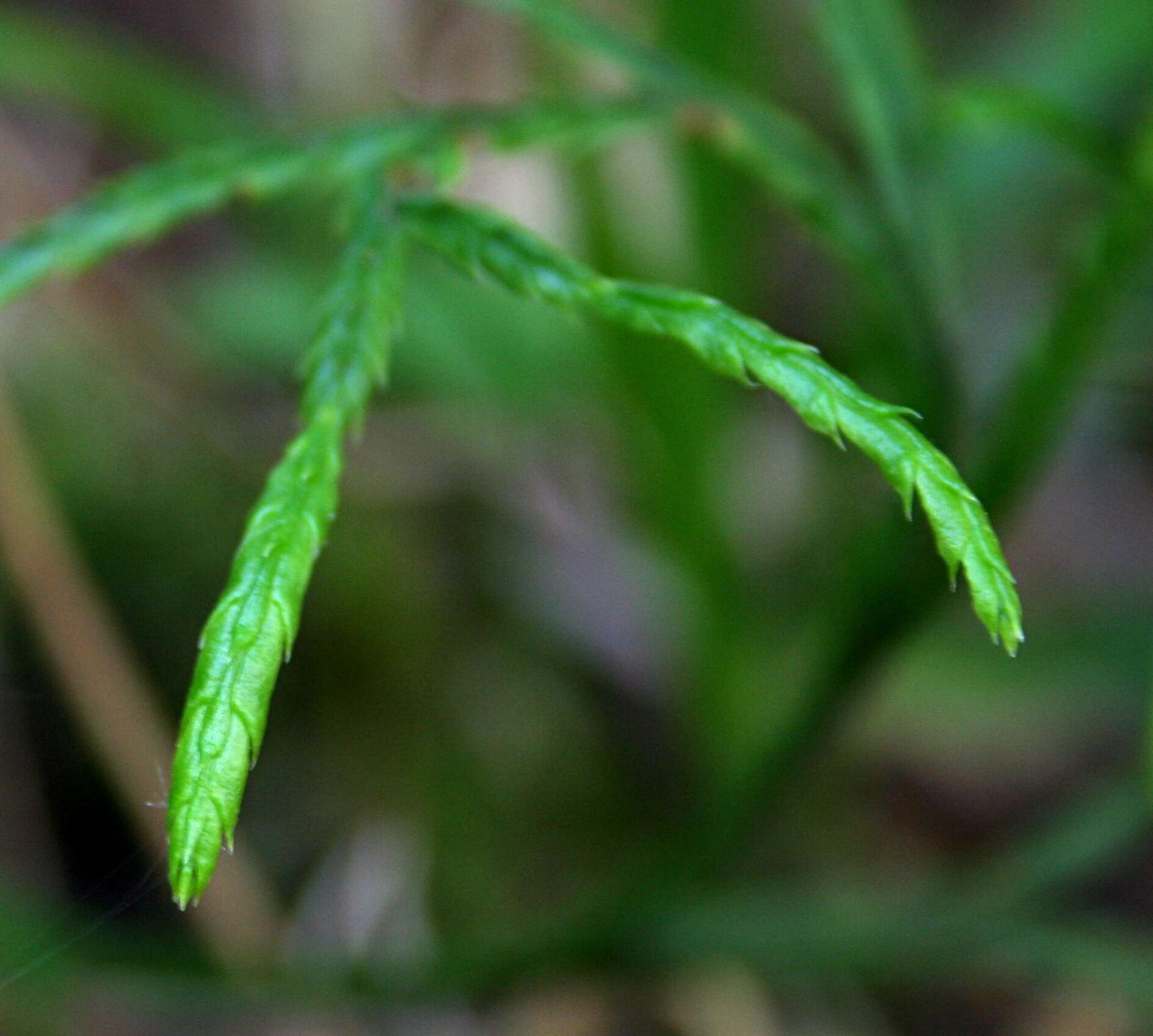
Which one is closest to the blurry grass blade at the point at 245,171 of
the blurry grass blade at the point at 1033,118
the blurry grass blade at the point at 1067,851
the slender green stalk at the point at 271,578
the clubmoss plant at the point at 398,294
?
the clubmoss plant at the point at 398,294

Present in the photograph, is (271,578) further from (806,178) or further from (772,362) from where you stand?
(806,178)

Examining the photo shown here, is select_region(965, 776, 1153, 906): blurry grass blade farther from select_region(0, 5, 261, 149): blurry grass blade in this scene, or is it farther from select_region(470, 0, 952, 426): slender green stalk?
select_region(0, 5, 261, 149): blurry grass blade

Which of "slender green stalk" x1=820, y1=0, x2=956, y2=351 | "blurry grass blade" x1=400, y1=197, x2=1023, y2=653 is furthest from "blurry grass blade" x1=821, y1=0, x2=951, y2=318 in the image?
"blurry grass blade" x1=400, y1=197, x2=1023, y2=653

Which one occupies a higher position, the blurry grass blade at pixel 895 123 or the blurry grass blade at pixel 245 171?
the blurry grass blade at pixel 245 171

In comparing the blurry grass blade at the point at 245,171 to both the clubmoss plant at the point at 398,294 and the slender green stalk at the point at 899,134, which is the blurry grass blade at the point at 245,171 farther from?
the slender green stalk at the point at 899,134

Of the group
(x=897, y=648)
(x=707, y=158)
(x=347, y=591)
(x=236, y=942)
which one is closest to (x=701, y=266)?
(x=707, y=158)
